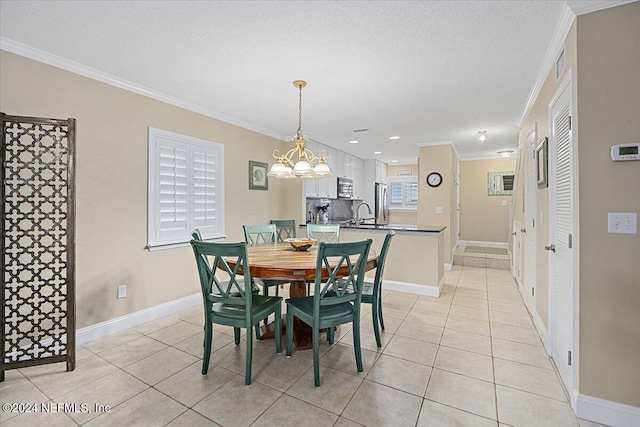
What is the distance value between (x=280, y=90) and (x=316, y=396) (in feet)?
9.02

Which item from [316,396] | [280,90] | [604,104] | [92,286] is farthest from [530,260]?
[92,286]

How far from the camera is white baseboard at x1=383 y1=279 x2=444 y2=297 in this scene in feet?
13.2

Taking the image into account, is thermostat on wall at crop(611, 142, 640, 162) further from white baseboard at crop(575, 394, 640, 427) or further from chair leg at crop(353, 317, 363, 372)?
chair leg at crop(353, 317, 363, 372)

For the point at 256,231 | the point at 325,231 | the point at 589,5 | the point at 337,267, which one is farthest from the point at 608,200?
the point at 256,231

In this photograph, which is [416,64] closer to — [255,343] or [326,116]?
[326,116]

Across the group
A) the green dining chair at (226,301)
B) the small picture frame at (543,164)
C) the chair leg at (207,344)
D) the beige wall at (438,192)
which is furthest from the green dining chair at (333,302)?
the beige wall at (438,192)

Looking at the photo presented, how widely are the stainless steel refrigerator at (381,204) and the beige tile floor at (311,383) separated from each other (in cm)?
497

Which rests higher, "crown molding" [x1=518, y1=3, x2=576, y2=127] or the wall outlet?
"crown molding" [x1=518, y1=3, x2=576, y2=127]

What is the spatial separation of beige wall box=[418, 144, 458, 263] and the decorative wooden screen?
5.20 metres

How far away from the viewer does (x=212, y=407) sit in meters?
1.82

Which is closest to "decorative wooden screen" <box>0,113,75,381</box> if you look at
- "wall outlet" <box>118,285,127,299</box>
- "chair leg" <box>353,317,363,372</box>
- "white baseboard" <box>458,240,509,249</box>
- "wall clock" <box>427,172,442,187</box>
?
"wall outlet" <box>118,285,127,299</box>

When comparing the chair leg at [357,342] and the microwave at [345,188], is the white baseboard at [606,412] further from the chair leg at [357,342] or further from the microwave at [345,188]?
the microwave at [345,188]

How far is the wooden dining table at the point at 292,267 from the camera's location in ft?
7.01

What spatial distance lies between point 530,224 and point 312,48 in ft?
9.71
